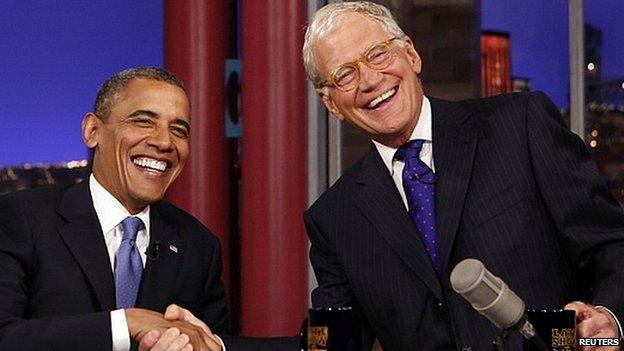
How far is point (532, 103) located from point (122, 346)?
0.97m

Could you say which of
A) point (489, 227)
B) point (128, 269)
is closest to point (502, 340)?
point (489, 227)

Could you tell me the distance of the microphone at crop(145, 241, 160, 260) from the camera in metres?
2.51

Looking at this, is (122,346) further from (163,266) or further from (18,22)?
(18,22)

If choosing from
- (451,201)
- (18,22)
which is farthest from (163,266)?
(18,22)

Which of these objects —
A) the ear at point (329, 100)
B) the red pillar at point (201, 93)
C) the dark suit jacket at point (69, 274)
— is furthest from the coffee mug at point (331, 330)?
the red pillar at point (201, 93)

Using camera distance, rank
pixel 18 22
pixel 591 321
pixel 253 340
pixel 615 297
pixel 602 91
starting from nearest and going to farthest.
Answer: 1. pixel 591 321
2. pixel 615 297
3. pixel 253 340
4. pixel 602 91
5. pixel 18 22

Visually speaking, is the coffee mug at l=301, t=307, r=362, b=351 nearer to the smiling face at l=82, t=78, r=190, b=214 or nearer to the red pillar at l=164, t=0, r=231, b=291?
the smiling face at l=82, t=78, r=190, b=214

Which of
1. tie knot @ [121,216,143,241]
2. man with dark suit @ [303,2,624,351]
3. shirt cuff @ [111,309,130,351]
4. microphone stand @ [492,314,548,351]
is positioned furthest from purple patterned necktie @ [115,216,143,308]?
microphone stand @ [492,314,548,351]

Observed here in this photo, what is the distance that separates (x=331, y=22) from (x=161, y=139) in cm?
48

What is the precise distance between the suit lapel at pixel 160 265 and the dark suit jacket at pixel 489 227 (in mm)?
422

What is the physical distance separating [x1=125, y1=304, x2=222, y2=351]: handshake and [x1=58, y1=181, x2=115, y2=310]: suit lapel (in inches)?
8.2

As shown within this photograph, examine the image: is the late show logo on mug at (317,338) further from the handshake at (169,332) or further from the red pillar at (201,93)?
the red pillar at (201,93)

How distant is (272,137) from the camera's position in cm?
409

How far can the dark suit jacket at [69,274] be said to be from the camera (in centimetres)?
222
